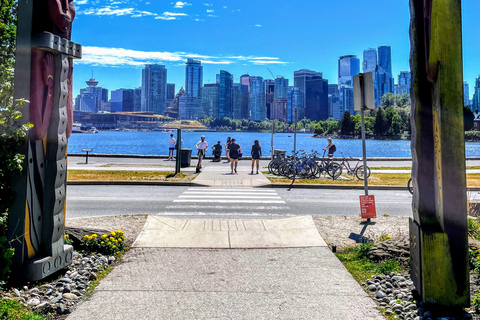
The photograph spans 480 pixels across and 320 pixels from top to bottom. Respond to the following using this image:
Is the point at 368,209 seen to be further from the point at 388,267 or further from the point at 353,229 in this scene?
the point at 388,267

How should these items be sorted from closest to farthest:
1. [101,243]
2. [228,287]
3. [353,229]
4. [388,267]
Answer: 1. [228,287]
2. [388,267]
3. [101,243]
4. [353,229]

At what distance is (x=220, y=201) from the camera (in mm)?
13477

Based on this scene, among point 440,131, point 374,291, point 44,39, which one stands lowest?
→ point 374,291

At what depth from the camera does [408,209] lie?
41.0 feet

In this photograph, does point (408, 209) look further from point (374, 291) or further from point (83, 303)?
point (83, 303)

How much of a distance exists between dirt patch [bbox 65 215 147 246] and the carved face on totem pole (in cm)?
336

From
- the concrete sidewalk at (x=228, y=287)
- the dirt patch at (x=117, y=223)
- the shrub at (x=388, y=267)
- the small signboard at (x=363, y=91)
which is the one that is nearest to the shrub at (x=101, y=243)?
the concrete sidewalk at (x=228, y=287)

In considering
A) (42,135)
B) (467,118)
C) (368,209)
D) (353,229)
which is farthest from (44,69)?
(368,209)

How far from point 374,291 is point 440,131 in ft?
6.87

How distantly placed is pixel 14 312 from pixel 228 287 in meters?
2.35

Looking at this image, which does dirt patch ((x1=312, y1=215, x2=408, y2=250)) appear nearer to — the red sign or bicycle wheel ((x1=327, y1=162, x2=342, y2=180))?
the red sign

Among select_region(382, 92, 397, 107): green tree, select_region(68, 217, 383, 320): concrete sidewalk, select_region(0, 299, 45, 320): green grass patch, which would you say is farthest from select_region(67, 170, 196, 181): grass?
select_region(382, 92, 397, 107): green tree

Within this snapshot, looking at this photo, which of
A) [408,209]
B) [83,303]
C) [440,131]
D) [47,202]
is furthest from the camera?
[408,209]

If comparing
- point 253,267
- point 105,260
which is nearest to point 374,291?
point 253,267
